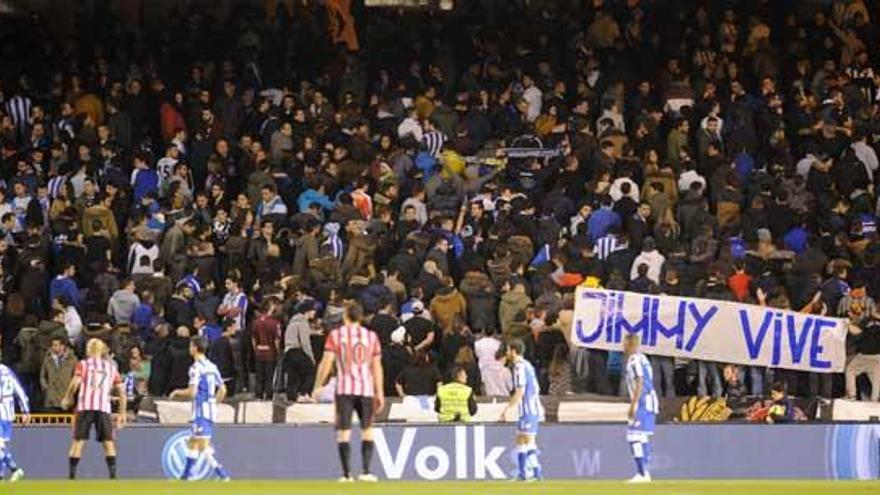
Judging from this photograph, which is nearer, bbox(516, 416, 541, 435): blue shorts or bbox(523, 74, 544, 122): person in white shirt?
bbox(516, 416, 541, 435): blue shorts

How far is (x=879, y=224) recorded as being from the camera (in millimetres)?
32188

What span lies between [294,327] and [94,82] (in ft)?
27.2

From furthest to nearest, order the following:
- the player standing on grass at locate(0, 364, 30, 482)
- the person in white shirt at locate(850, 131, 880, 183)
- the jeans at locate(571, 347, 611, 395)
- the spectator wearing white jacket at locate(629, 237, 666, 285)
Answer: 1. the person in white shirt at locate(850, 131, 880, 183)
2. the spectator wearing white jacket at locate(629, 237, 666, 285)
3. the jeans at locate(571, 347, 611, 395)
4. the player standing on grass at locate(0, 364, 30, 482)

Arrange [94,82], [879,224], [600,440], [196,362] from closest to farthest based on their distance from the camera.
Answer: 1. [196,362]
2. [600,440]
3. [879,224]
4. [94,82]

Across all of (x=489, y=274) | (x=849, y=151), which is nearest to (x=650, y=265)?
(x=489, y=274)

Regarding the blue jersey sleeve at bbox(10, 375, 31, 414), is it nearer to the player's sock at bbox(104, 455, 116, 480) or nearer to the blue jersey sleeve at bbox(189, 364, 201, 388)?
the player's sock at bbox(104, 455, 116, 480)

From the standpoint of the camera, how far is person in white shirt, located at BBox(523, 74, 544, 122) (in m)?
35.1

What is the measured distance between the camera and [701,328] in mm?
30594

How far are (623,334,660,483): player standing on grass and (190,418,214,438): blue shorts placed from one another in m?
5.46

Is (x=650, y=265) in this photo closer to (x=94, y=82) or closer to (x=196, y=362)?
(x=196, y=362)

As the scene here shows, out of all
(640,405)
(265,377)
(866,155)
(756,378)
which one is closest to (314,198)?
(265,377)

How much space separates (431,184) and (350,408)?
11.4 m

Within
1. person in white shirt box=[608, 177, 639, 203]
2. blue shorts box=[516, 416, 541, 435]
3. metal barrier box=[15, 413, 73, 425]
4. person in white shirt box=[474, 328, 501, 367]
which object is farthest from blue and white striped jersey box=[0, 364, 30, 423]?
person in white shirt box=[608, 177, 639, 203]

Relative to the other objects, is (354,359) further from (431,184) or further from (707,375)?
(431,184)
